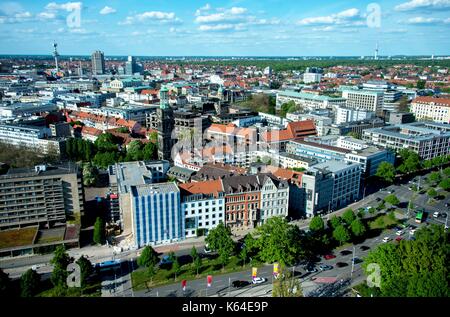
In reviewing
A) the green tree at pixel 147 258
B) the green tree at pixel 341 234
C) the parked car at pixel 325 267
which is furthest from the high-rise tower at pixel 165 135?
the parked car at pixel 325 267

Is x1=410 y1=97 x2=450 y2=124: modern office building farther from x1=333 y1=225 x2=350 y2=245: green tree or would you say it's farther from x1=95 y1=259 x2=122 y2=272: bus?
x1=95 y1=259 x2=122 y2=272: bus

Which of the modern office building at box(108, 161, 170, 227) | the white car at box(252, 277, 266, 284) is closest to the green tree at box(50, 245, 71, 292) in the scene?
the modern office building at box(108, 161, 170, 227)

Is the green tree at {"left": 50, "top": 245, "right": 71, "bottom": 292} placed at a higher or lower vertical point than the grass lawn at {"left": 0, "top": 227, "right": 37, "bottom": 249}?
higher

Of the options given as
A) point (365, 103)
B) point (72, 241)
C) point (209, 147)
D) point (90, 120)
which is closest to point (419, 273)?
point (72, 241)

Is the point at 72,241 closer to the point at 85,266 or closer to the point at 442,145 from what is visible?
the point at 85,266

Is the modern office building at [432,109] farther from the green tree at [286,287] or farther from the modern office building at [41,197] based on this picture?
the modern office building at [41,197]

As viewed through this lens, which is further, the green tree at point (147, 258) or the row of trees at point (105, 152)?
the row of trees at point (105, 152)
